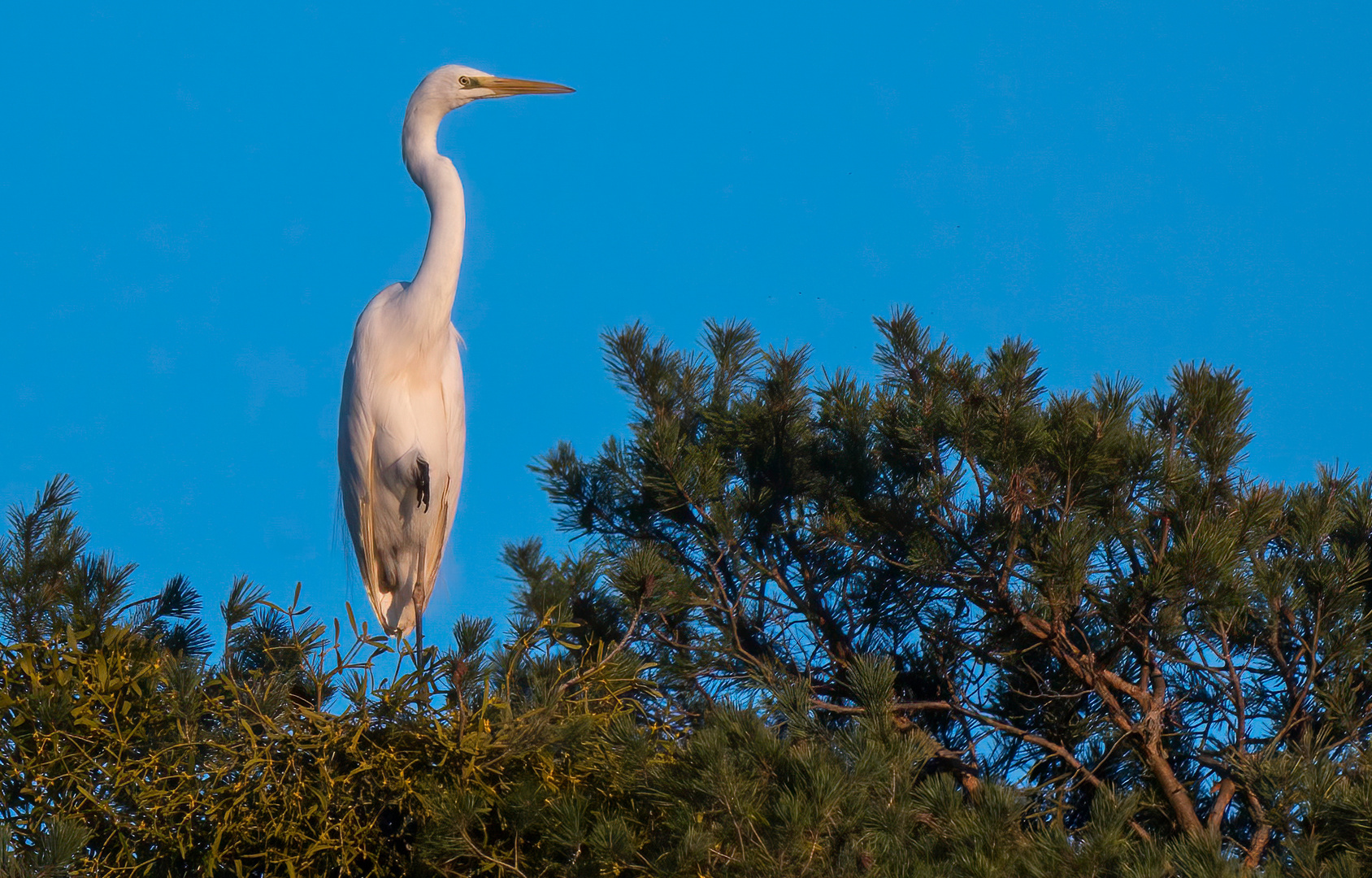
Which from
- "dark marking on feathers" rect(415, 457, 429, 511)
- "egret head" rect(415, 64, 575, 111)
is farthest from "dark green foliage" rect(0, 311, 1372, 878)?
"egret head" rect(415, 64, 575, 111)

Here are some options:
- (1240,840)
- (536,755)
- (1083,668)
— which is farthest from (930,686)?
(536,755)

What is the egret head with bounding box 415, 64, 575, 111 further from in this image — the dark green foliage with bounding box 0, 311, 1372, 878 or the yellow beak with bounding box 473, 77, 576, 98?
the dark green foliage with bounding box 0, 311, 1372, 878

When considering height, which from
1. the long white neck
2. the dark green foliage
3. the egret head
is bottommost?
the dark green foliage

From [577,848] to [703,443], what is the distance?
1887 millimetres

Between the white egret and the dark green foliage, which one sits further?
the white egret

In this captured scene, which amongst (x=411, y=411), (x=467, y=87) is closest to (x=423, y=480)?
(x=411, y=411)

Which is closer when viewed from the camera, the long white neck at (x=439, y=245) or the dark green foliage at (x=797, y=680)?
the dark green foliage at (x=797, y=680)

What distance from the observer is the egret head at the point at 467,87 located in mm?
5355

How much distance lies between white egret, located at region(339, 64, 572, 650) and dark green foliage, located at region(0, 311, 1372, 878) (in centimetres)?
72

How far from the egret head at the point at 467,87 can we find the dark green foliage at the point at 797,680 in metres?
1.48

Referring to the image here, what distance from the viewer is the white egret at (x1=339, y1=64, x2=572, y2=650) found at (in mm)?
4988

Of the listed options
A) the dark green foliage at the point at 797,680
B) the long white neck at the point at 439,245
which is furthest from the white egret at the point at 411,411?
the dark green foliage at the point at 797,680

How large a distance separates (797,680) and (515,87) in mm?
3322

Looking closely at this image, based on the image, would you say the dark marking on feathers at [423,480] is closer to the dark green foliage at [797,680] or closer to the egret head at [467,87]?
the dark green foliage at [797,680]
